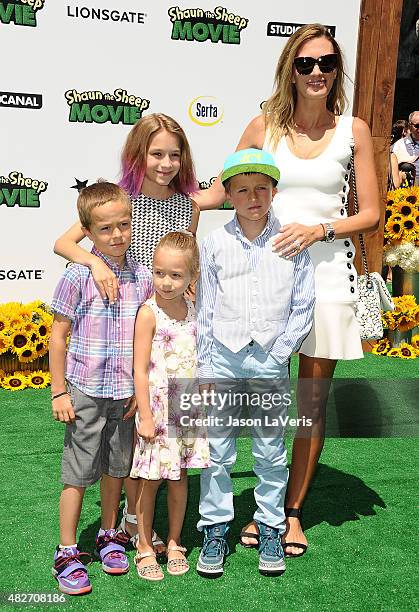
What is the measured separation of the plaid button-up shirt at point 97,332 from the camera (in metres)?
2.69

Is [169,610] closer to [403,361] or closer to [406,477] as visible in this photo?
[406,477]

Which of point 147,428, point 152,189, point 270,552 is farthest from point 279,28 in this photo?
point 270,552

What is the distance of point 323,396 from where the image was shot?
10.6ft

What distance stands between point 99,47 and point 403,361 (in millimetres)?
3885

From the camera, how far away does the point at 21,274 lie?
5.98m

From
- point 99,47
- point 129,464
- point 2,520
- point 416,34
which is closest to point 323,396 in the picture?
point 129,464

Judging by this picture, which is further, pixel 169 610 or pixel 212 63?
pixel 212 63

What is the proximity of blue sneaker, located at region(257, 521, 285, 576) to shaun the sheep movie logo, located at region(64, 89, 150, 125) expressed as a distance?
156 inches

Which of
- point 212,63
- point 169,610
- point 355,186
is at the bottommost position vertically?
point 169,610

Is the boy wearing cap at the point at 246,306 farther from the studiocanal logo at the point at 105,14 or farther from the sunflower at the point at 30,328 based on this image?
the studiocanal logo at the point at 105,14

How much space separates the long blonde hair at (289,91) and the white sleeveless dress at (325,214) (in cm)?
9

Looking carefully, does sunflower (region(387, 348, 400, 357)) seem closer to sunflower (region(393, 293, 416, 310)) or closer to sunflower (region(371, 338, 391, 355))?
sunflower (region(371, 338, 391, 355))

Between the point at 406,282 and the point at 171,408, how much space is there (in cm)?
477

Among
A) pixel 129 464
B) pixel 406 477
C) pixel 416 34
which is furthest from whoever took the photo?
pixel 416 34
